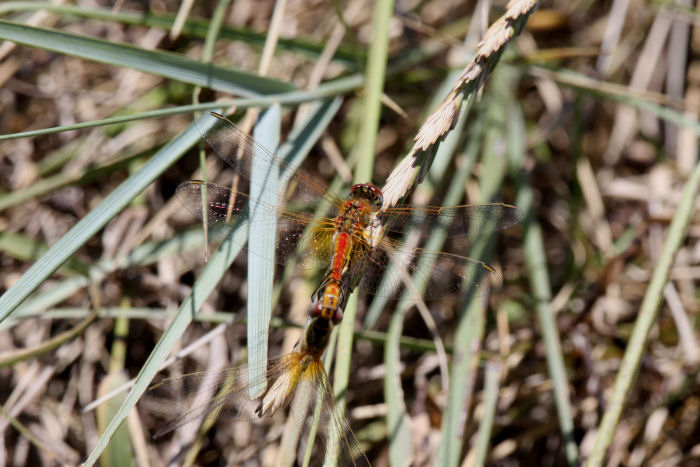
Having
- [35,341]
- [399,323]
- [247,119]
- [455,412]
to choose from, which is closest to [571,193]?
[399,323]

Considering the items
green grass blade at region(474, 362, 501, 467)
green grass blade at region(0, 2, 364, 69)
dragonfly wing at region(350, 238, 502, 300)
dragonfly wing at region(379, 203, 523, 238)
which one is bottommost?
green grass blade at region(474, 362, 501, 467)

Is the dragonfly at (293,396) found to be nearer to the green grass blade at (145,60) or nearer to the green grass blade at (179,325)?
the green grass blade at (179,325)

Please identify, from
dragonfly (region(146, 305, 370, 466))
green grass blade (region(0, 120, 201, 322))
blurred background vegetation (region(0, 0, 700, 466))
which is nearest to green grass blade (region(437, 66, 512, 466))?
blurred background vegetation (region(0, 0, 700, 466))

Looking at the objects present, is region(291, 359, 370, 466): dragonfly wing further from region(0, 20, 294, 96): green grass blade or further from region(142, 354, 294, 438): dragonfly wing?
region(0, 20, 294, 96): green grass blade

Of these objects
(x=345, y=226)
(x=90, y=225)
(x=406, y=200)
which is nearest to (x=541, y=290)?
(x=406, y=200)

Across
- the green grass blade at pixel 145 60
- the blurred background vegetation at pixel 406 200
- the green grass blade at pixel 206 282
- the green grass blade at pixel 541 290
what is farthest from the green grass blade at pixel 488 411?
the green grass blade at pixel 145 60

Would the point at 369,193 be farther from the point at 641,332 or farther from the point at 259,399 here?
the point at 641,332
